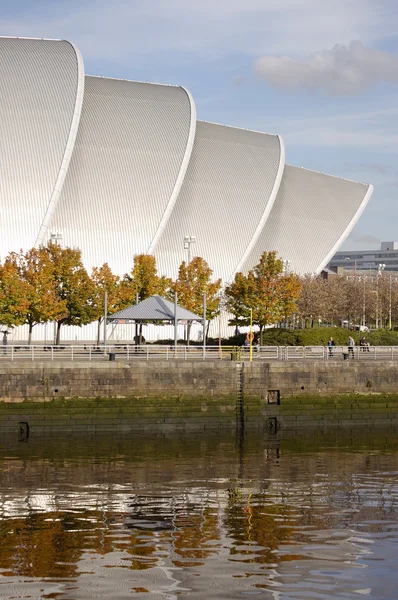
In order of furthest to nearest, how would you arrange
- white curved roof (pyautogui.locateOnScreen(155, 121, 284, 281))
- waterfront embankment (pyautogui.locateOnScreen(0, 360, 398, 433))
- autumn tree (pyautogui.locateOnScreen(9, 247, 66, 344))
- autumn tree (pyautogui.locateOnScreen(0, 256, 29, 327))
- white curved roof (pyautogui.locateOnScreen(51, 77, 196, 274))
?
white curved roof (pyautogui.locateOnScreen(155, 121, 284, 281)) < white curved roof (pyautogui.locateOnScreen(51, 77, 196, 274)) < autumn tree (pyautogui.locateOnScreen(9, 247, 66, 344)) < autumn tree (pyautogui.locateOnScreen(0, 256, 29, 327)) < waterfront embankment (pyautogui.locateOnScreen(0, 360, 398, 433))

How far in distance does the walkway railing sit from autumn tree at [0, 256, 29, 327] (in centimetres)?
804

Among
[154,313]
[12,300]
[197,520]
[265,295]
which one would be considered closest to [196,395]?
[154,313]

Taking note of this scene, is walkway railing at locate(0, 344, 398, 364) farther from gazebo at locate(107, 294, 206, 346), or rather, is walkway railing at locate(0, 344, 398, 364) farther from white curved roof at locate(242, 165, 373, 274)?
white curved roof at locate(242, 165, 373, 274)

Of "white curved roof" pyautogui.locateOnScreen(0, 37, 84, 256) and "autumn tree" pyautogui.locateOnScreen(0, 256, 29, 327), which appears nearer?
"autumn tree" pyautogui.locateOnScreen(0, 256, 29, 327)

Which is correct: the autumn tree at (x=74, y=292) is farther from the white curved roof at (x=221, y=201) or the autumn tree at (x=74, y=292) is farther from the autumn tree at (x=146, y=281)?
the white curved roof at (x=221, y=201)

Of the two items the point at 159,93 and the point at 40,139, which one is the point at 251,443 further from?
the point at 159,93

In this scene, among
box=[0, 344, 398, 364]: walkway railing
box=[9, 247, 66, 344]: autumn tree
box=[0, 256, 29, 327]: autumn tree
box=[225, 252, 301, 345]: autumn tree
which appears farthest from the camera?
box=[225, 252, 301, 345]: autumn tree

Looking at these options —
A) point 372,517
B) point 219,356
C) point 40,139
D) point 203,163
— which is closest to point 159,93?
point 203,163

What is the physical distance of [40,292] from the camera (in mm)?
60344

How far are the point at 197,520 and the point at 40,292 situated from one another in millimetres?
37329

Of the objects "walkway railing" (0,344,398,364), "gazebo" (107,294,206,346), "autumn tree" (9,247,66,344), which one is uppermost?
"autumn tree" (9,247,66,344)

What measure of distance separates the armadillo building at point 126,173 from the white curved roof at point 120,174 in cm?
7

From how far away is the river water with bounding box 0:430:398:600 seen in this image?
1892 cm

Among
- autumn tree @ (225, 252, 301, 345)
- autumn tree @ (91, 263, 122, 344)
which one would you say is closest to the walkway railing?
autumn tree @ (91, 263, 122, 344)
